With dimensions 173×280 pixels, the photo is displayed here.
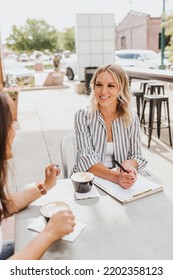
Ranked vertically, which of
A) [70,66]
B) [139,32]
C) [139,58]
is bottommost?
[70,66]

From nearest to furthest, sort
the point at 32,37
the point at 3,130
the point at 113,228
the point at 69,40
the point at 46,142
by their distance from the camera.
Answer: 1. the point at 3,130
2. the point at 113,228
3. the point at 46,142
4. the point at 32,37
5. the point at 69,40

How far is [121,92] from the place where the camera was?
1810mm

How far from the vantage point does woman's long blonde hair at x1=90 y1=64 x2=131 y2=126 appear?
1763 mm

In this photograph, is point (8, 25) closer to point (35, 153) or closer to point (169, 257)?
point (35, 153)

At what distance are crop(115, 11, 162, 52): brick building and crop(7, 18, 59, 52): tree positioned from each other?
6.88m

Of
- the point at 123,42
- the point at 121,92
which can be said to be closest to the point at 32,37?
the point at 123,42

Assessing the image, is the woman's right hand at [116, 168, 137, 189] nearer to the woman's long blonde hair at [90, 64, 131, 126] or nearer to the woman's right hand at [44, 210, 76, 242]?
the woman's right hand at [44, 210, 76, 242]

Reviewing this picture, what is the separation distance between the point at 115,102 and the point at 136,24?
2409cm

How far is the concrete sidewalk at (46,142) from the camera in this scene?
3482 millimetres

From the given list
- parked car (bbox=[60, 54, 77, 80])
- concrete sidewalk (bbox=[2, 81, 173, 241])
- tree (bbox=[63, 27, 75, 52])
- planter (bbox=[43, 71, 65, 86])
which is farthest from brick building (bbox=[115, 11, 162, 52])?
concrete sidewalk (bbox=[2, 81, 173, 241])

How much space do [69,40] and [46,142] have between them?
2909 cm

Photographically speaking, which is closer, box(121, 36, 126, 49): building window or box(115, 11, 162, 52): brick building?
box(115, 11, 162, 52): brick building

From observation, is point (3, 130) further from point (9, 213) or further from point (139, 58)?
point (139, 58)
